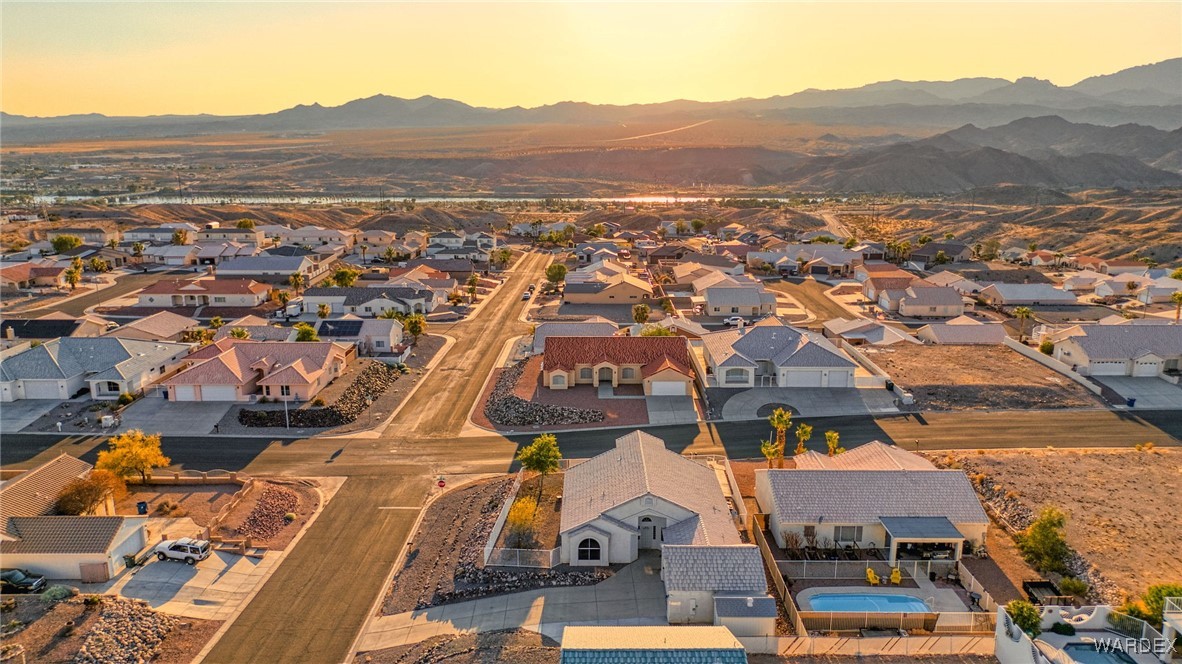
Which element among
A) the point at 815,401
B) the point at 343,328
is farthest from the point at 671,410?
the point at 343,328

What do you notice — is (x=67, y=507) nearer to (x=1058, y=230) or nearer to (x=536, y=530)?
(x=536, y=530)

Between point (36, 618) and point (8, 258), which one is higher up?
point (8, 258)

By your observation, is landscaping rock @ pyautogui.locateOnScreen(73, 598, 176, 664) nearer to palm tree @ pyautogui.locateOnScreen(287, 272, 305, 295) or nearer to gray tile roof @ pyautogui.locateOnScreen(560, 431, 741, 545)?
gray tile roof @ pyautogui.locateOnScreen(560, 431, 741, 545)

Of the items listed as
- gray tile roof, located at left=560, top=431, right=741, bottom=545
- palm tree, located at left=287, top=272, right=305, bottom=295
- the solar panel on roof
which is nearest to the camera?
gray tile roof, located at left=560, top=431, right=741, bottom=545

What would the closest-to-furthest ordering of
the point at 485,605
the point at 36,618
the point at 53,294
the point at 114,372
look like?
1. the point at 36,618
2. the point at 485,605
3. the point at 114,372
4. the point at 53,294

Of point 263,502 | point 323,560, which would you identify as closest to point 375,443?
point 263,502

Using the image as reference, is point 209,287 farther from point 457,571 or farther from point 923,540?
point 923,540

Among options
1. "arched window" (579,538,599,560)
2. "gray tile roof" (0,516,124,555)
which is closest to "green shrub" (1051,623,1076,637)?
"arched window" (579,538,599,560)
